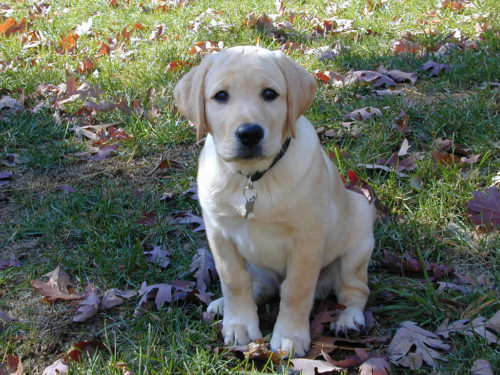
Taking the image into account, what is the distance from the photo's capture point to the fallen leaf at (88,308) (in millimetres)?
2840

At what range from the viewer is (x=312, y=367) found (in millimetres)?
2436

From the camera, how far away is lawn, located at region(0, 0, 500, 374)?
2695 mm

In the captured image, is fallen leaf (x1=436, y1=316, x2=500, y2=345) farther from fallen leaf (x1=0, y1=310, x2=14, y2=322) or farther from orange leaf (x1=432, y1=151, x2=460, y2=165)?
fallen leaf (x1=0, y1=310, x2=14, y2=322)

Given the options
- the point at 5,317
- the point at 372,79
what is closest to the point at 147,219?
the point at 5,317

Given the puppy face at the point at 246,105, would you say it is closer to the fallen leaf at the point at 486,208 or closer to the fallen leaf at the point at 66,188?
the fallen leaf at the point at 486,208

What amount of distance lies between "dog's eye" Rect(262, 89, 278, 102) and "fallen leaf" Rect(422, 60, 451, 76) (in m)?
2.91

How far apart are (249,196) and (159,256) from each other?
1.00m

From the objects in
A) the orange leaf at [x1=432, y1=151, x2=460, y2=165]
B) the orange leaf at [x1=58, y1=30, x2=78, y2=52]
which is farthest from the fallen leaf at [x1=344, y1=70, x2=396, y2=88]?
the orange leaf at [x1=58, y1=30, x2=78, y2=52]

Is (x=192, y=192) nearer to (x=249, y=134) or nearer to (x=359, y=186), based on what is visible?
(x=359, y=186)

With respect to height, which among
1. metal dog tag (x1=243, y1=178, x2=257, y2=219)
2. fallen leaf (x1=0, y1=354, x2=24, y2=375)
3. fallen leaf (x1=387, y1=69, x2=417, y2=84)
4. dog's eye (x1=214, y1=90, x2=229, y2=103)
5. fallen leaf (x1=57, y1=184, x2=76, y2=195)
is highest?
dog's eye (x1=214, y1=90, x2=229, y2=103)

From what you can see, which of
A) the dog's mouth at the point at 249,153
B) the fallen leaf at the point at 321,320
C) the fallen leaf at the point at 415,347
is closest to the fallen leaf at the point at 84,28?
the dog's mouth at the point at 249,153

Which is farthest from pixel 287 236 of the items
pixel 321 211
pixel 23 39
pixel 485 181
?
pixel 23 39

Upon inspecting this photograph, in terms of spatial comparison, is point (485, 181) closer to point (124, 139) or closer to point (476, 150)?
point (476, 150)

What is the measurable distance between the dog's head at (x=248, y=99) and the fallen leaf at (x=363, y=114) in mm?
1815
